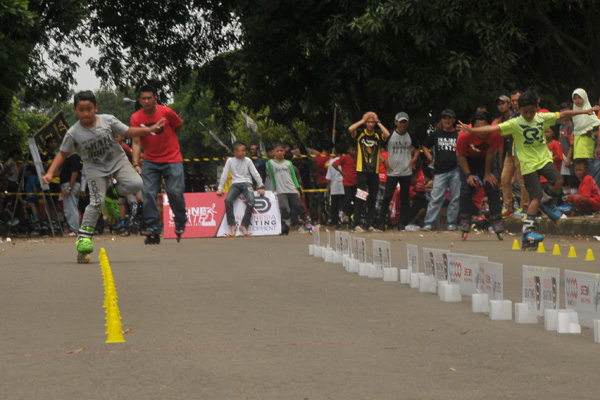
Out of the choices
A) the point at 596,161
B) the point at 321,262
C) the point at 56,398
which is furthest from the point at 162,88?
the point at 56,398

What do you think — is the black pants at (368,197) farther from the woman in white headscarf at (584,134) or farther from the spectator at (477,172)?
the spectator at (477,172)

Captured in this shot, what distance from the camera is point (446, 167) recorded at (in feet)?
61.7

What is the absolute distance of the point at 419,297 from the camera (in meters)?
8.68

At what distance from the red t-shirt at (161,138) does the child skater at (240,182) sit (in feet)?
20.8

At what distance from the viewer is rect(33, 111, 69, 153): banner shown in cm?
2284

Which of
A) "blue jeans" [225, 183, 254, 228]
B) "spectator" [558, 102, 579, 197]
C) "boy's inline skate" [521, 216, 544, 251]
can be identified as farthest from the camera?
"blue jeans" [225, 183, 254, 228]

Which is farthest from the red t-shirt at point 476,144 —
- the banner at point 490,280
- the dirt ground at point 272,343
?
the banner at point 490,280

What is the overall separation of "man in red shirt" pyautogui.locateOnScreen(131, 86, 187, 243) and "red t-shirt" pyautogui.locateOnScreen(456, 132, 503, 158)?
4.21 m

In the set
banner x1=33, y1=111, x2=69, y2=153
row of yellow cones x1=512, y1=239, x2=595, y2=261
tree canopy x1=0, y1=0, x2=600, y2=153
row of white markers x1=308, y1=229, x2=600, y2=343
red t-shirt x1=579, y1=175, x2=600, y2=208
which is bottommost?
row of yellow cones x1=512, y1=239, x2=595, y2=261

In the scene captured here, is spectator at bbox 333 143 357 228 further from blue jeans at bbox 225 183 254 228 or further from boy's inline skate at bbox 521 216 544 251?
boy's inline skate at bbox 521 216 544 251

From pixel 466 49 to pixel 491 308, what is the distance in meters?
17.8

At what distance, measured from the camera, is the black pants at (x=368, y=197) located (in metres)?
20.3

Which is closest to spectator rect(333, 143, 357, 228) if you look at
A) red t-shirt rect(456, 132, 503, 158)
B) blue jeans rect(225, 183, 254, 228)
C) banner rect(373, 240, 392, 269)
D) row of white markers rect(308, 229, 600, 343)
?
blue jeans rect(225, 183, 254, 228)

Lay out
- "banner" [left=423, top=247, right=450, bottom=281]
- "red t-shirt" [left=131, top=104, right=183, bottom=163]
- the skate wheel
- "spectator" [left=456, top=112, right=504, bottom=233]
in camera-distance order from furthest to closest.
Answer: "spectator" [left=456, top=112, right=504, bottom=233]
"red t-shirt" [left=131, top=104, right=183, bottom=163]
the skate wheel
"banner" [left=423, top=247, right=450, bottom=281]
